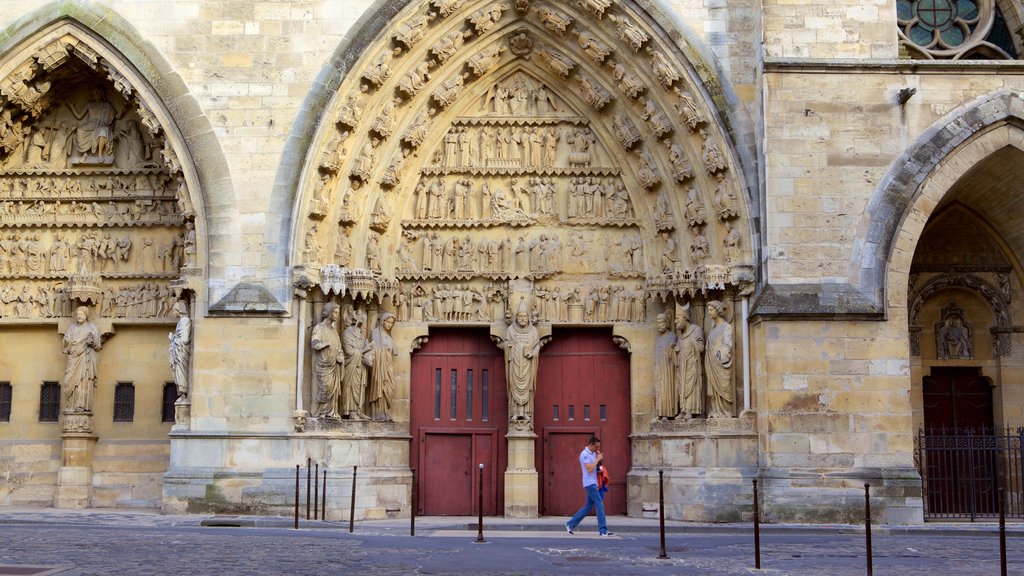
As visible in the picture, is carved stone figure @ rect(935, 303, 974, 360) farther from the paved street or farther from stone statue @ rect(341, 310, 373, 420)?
stone statue @ rect(341, 310, 373, 420)

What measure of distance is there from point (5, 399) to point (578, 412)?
9.03m

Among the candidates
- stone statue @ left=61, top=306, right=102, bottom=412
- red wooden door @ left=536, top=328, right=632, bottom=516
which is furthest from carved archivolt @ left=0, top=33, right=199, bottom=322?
red wooden door @ left=536, top=328, right=632, bottom=516

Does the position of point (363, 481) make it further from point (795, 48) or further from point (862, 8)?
point (862, 8)

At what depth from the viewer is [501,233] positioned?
59.2 ft

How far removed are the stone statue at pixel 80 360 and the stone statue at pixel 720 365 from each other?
9357 millimetres

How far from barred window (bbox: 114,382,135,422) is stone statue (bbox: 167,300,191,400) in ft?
5.90

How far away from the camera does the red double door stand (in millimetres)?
17656

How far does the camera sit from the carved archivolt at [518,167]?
16703 millimetres

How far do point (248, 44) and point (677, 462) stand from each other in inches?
343

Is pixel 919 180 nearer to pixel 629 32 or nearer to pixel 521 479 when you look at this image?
pixel 629 32

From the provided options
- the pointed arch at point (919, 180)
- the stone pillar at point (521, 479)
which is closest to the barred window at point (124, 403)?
the stone pillar at point (521, 479)

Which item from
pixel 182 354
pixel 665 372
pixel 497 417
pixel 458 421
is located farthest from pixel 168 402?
pixel 665 372

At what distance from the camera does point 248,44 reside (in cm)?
1673

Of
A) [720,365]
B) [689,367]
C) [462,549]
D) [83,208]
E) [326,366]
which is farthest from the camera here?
[83,208]
